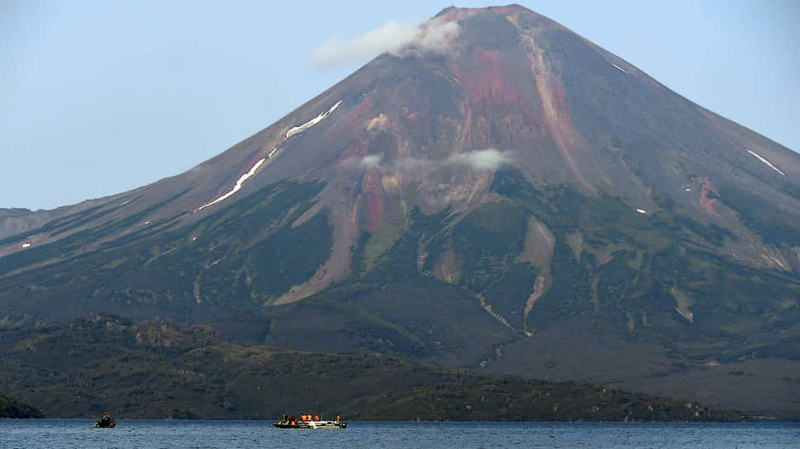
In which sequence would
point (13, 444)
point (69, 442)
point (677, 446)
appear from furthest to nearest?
point (677, 446) → point (69, 442) → point (13, 444)

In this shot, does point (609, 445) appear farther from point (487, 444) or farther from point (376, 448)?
point (376, 448)

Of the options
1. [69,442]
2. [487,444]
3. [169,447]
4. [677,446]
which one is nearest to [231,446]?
[169,447]

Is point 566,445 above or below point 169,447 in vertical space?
below

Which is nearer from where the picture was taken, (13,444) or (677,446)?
(13,444)

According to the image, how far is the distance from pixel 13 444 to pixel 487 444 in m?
67.8

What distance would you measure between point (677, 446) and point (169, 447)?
3045 inches

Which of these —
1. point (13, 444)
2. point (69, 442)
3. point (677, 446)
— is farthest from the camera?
point (677, 446)

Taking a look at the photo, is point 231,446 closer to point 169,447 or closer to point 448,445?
point 169,447

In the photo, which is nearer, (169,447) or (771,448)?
(169,447)

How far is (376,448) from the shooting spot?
16988 cm

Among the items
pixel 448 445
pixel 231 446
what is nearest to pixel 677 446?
pixel 448 445

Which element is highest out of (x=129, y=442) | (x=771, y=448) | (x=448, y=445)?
(x=129, y=442)

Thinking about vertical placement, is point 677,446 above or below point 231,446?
below

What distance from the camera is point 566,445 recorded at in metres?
190
